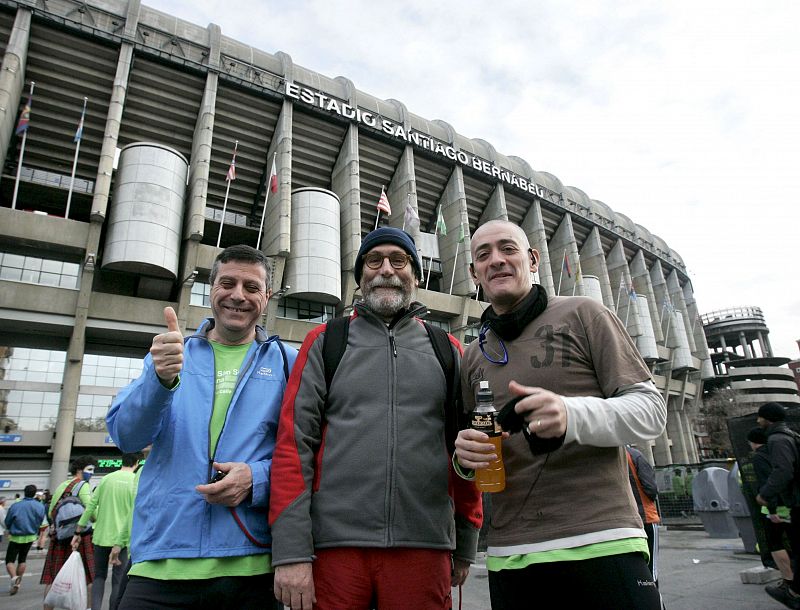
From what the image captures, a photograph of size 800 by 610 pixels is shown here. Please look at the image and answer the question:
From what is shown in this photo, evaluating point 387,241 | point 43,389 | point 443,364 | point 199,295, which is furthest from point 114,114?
point 443,364

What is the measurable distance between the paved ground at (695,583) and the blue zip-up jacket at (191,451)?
4.58 m

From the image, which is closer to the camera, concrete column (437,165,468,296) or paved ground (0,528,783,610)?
paved ground (0,528,783,610)

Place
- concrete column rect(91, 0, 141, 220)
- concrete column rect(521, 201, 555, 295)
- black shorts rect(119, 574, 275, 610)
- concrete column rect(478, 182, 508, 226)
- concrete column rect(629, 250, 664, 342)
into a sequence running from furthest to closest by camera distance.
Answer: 1. concrete column rect(629, 250, 664, 342)
2. concrete column rect(521, 201, 555, 295)
3. concrete column rect(478, 182, 508, 226)
4. concrete column rect(91, 0, 141, 220)
5. black shorts rect(119, 574, 275, 610)

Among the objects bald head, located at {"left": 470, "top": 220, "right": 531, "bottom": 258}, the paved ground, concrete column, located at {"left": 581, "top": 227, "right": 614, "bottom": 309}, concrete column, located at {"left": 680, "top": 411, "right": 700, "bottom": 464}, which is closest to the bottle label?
bald head, located at {"left": 470, "top": 220, "right": 531, "bottom": 258}

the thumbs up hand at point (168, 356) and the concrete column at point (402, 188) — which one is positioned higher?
the concrete column at point (402, 188)

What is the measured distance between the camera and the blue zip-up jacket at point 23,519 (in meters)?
9.34

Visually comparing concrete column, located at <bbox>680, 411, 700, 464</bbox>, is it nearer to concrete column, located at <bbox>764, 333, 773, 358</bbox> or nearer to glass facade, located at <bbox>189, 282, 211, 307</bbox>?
concrete column, located at <bbox>764, 333, 773, 358</bbox>

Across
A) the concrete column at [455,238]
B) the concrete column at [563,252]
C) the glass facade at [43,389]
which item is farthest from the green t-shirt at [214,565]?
the concrete column at [563,252]

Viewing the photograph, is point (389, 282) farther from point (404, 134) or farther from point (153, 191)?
point (404, 134)

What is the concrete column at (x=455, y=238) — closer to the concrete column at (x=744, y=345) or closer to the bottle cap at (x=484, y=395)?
the bottle cap at (x=484, y=395)

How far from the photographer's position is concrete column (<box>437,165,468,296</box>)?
34.9 meters

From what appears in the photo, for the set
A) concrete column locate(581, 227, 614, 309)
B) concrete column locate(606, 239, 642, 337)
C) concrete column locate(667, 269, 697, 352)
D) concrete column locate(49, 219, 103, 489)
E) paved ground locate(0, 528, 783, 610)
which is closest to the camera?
paved ground locate(0, 528, 783, 610)

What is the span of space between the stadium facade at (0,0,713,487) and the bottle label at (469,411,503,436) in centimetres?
2501

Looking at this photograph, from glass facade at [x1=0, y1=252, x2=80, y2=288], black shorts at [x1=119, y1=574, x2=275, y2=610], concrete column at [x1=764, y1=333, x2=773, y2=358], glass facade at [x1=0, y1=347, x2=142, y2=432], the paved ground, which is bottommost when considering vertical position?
the paved ground
